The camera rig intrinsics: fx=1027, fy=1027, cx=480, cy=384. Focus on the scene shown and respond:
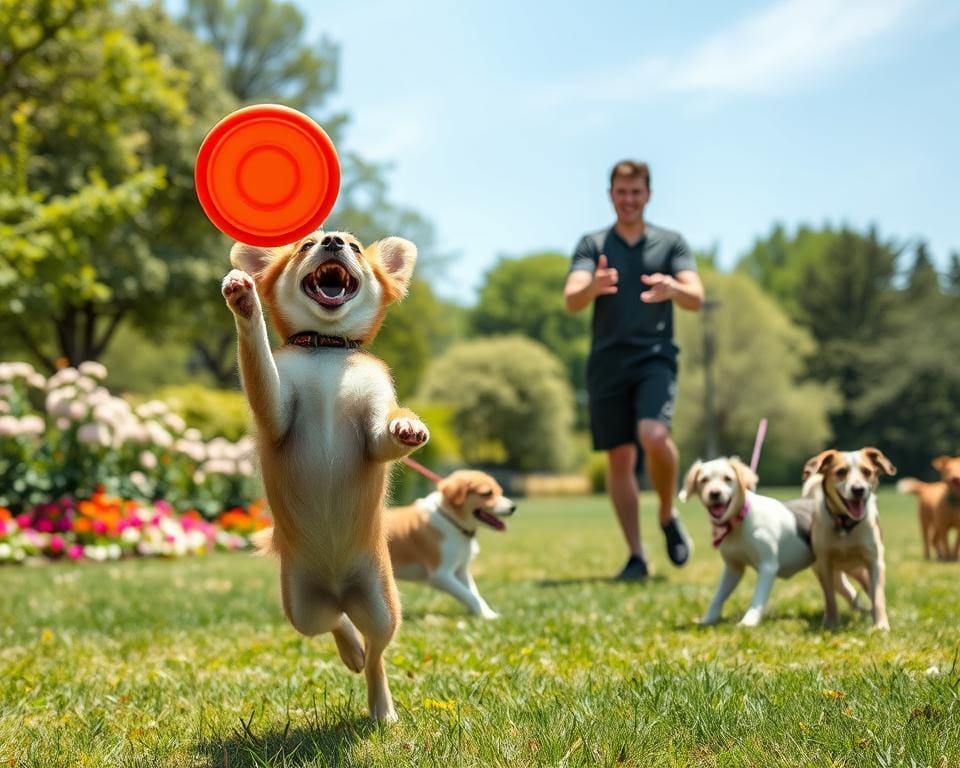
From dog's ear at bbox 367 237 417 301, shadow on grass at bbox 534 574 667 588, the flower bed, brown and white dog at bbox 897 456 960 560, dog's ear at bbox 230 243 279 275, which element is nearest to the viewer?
dog's ear at bbox 230 243 279 275

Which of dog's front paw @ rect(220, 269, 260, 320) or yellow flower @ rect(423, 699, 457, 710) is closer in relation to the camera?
dog's front paw @ rect(220, 269, 260, 320)

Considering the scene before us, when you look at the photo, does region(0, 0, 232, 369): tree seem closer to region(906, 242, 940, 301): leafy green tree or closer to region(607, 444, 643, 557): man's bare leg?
region(607, 444, 643, 557): man's bare leg

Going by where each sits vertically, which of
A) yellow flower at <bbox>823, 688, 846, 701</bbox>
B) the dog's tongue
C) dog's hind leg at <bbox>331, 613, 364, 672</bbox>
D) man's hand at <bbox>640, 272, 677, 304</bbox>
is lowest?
yellow flower at <bbox>823, 688, 846, 701</bbox>

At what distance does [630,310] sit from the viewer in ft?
23.2

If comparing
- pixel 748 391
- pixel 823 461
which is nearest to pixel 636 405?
pixel 823 461

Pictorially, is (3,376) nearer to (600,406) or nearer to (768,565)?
(600,406)

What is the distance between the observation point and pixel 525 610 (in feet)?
19.7

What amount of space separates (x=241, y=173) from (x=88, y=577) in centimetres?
727

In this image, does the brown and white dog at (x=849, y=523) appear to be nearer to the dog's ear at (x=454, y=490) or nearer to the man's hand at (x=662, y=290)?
the man's hand at (x=662, y=290)

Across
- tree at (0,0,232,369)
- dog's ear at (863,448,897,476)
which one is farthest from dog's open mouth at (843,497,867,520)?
tree at (0,0,232,369)

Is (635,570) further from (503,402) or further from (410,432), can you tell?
(503,402)

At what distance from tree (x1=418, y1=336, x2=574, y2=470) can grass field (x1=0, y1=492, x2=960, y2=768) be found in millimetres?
41795

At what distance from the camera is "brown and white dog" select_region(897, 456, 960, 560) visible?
9383 millimetres

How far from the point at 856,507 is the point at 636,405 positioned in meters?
2.42
